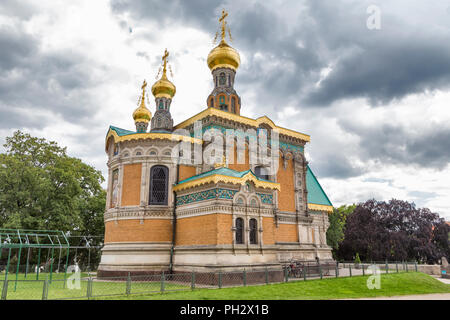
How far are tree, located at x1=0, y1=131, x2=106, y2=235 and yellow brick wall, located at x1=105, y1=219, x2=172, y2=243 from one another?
8.61 meters

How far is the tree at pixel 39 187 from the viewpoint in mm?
24453

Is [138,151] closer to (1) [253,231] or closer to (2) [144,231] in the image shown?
(2) [144,231]

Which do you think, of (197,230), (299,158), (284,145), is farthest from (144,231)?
(299,158)

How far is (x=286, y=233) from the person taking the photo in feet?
73.5

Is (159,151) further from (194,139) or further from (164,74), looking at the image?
(164,74)

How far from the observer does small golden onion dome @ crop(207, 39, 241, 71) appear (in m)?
24.3

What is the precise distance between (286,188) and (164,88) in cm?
1179

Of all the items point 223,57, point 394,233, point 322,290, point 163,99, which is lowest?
point 322,290

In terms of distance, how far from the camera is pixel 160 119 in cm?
2538

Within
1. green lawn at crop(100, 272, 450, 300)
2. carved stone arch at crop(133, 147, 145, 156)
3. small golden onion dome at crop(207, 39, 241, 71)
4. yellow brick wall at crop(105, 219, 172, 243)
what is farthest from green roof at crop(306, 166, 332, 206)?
carved stone arch at crop(133, 147, 145, 156)

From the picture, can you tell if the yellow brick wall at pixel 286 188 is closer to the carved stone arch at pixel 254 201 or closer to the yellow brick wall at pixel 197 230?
the carved stone arch at pixel 254 201

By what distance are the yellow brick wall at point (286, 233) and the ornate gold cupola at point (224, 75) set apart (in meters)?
8.58

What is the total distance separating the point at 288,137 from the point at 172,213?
10494mm
